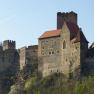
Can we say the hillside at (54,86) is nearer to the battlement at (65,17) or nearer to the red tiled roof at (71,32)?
the red tiled roof at (71,32)

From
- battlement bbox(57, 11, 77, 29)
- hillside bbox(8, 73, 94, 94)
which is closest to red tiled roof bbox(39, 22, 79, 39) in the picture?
battlement bbox(57, 11, 77, 29)

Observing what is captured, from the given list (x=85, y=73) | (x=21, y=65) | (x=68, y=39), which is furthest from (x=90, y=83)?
(x=21, y=65)

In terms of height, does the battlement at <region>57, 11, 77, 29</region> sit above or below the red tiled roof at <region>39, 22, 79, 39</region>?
above

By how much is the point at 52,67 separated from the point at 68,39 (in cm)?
560

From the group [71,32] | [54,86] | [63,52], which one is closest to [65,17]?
[71,32]

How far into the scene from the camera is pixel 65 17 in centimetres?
13038

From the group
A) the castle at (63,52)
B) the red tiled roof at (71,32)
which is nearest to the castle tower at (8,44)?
the castle at (63,52)

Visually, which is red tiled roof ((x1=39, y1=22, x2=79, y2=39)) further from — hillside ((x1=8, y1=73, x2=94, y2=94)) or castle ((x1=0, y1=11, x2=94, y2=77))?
hillside ((x1=8, y1=73, x2=94, y2=94))

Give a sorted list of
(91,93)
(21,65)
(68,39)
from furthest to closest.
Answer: (21,65) → (68,39) → (91,93)

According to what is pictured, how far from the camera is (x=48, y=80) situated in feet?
398

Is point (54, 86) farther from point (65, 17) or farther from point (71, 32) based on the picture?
point (65, 17)

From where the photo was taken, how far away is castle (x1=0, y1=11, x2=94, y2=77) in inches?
4604

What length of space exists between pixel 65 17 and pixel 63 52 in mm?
11104

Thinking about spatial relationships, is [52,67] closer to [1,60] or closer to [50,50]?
[50,50]
